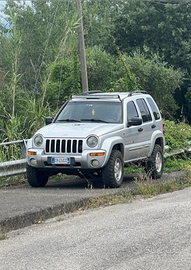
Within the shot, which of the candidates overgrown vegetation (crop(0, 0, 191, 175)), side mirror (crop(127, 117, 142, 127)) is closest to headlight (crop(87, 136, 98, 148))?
side mirror (crop(127, 117, 142, 127))

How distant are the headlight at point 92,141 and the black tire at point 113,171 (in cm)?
46

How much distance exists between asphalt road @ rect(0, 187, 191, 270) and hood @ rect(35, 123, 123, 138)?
289 cm

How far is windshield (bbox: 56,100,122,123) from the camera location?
13227mm

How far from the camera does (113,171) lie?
12.2 meters

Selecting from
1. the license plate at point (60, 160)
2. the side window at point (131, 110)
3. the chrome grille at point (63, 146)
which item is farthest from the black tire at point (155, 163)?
Result: the license plate at point (60, 160)

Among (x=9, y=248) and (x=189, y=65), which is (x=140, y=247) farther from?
(x=189, y=65)

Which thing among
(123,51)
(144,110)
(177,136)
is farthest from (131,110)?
(123,51)

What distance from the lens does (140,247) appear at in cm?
662

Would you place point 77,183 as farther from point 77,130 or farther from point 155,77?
point 155,77

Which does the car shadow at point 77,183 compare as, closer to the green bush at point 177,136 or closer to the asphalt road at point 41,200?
the asphalt road at point 41,200

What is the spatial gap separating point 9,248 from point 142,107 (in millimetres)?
7941

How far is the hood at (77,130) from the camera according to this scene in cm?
1223

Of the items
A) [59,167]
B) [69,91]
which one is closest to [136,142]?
[59,167]

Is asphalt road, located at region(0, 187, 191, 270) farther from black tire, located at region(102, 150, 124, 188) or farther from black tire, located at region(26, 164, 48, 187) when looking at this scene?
black tire, located at region(26, 164, 48, 187)
